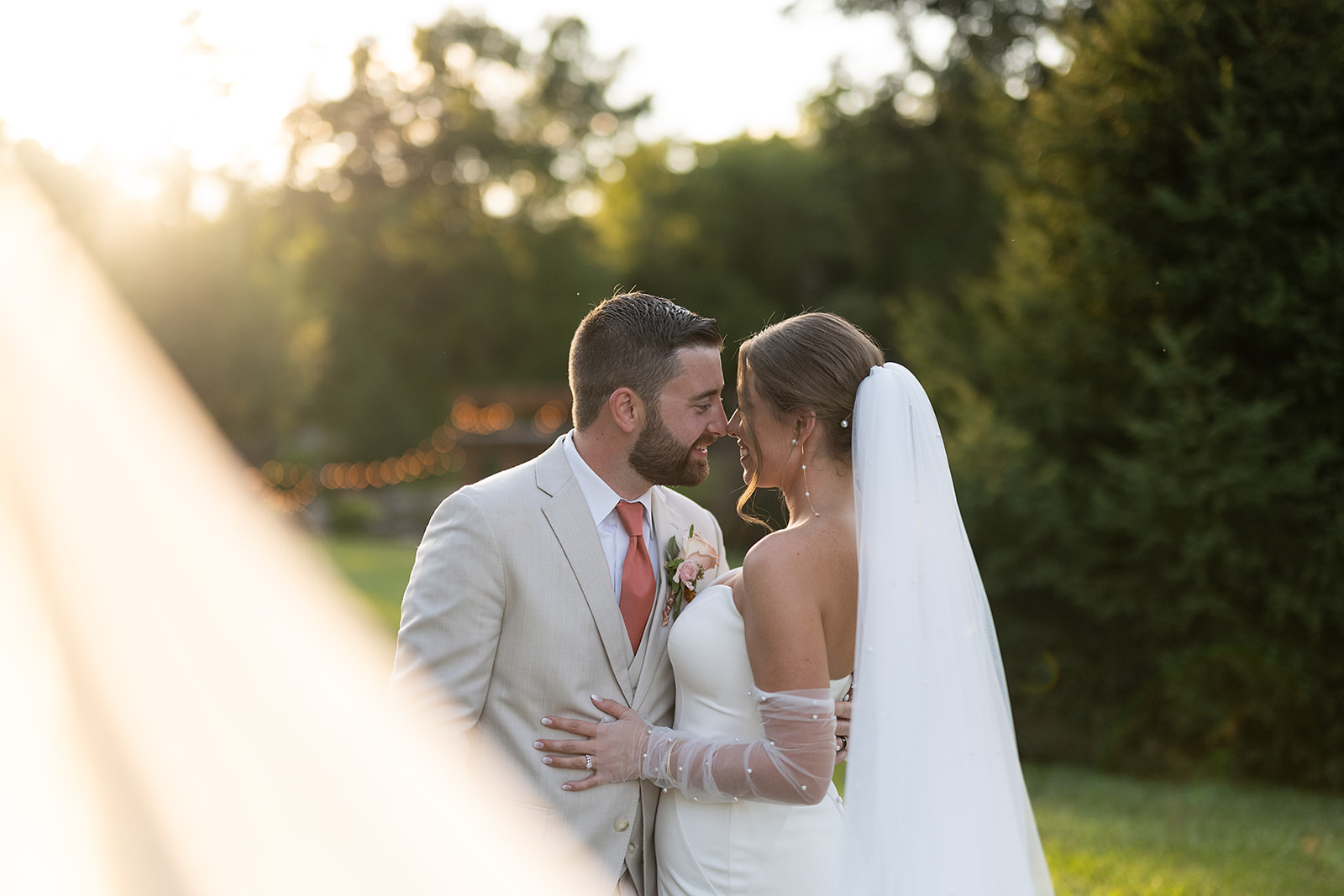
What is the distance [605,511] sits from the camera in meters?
3.47

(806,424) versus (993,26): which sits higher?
(993,26)

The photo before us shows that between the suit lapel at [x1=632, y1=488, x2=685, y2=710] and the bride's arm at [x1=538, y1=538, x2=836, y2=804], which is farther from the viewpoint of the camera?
the suit lapel at [x1=632, y1=488, x2=685, y2=710]

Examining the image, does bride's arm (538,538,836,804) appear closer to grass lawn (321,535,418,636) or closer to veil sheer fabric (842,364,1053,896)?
veil sheer fabric (842,364,1053,896)

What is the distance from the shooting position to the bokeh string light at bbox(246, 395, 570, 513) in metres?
30.7

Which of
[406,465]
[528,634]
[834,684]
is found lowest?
[834,684]

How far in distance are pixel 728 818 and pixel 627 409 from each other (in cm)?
128

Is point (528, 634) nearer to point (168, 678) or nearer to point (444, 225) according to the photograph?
point (168, 678)

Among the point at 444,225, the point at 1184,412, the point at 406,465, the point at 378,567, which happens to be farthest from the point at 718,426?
the point at 444,225

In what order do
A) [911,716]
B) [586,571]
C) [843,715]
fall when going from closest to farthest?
[911,716], [586,571], [843,715]

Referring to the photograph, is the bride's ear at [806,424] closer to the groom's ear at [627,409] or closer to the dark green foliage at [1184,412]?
the groom's ear at [627,409]

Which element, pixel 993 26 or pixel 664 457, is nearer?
pixel 664 457

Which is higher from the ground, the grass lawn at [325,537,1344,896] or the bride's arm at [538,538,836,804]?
the bride's arm at [538,538,836,804]

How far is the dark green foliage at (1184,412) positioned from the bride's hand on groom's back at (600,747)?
21.3 feet

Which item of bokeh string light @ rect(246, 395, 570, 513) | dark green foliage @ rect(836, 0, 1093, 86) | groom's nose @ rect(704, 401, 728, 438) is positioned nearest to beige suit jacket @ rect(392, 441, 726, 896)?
groom's nose @ rect(704, 401, 728, 438)
